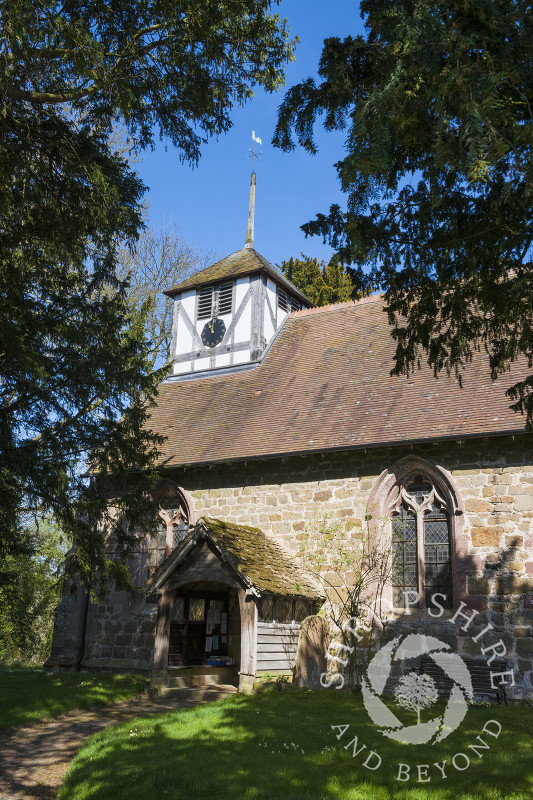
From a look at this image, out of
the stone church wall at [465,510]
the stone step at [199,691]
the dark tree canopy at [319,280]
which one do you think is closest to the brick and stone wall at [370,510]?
the stone church wall at [465,510]

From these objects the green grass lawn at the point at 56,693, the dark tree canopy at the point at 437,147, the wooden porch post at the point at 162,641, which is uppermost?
the dark tree canopy at the point at 437,147

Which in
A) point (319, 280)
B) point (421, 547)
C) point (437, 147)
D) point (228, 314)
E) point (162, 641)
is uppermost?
point (319, 280)

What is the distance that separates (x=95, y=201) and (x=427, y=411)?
747cm

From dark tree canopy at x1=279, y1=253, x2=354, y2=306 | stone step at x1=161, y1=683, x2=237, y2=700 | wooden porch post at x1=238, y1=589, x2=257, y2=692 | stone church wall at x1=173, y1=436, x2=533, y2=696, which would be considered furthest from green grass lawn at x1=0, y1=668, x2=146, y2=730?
dark tree canopy at x1=279, y1=253, x2=354, y2=306

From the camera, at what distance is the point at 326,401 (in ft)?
49.3

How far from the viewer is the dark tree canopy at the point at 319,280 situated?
2898 cm

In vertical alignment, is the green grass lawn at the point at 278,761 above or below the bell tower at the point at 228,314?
below

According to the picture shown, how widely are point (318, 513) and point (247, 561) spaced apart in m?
2.27

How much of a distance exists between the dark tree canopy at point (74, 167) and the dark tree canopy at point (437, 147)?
182 cm

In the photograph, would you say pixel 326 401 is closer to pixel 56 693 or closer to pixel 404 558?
pixel 404 558

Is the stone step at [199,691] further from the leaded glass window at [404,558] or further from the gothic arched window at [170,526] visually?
the gothic arched window at [170,526]

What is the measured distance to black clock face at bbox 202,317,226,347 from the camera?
63.9 feet

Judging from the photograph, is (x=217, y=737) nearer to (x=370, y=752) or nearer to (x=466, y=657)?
(x=370, y=752)

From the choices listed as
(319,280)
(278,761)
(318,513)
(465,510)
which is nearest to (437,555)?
(465,510)
